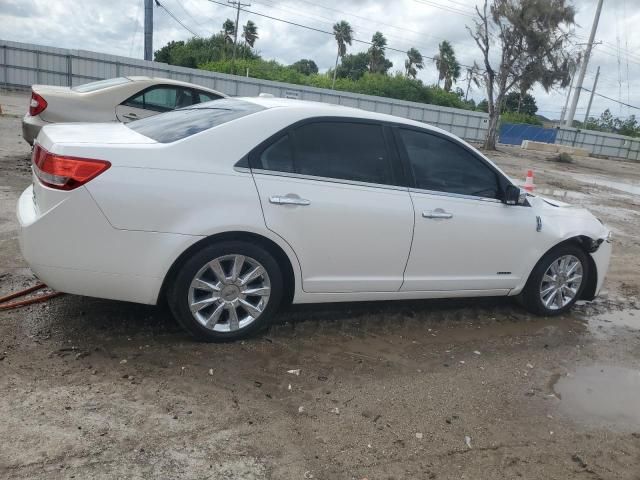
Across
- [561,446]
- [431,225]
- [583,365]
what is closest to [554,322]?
[583,365]

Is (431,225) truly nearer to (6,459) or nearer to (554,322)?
(554,322)

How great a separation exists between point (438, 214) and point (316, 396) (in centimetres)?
167

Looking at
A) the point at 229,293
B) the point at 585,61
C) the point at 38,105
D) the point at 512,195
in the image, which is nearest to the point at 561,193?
the point at 512,195

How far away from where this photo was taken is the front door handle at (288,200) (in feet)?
12.0

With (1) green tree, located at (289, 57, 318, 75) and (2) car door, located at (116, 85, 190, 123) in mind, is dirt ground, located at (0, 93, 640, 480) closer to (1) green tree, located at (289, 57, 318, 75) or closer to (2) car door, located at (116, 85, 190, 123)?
(2) car door, located at (116, 85, 190, 123)

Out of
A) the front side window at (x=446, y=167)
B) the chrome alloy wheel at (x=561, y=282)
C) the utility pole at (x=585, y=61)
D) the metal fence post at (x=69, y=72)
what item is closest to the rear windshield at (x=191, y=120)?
the front side window at (x=446, y=167)

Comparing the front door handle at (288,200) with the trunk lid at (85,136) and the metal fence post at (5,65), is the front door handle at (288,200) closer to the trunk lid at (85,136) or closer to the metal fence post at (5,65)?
the trunk lid at (85,136)

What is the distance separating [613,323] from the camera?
17.4ft

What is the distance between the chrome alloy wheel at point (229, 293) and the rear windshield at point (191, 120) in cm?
88

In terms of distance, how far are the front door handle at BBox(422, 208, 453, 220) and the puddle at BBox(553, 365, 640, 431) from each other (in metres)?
1.39

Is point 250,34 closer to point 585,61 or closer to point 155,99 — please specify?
point 585,61

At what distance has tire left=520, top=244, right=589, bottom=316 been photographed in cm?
494

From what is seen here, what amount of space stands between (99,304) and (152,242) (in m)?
1.10

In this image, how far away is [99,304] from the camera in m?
4.16
